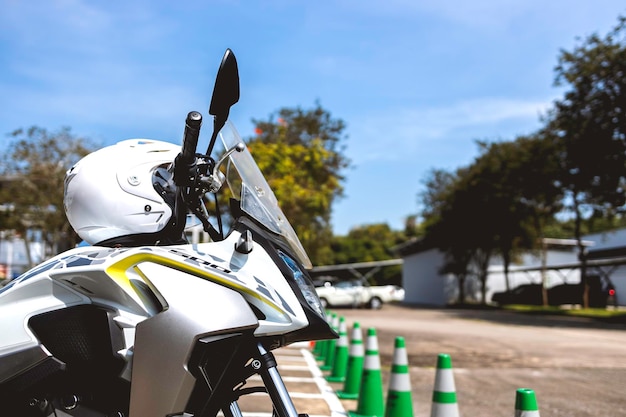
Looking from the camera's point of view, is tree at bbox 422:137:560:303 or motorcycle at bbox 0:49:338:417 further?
tree at bbox 422:137:560:303

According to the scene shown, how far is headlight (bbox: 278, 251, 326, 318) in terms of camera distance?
2.51 metres

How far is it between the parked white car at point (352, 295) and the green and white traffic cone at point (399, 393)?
25316 millimetres

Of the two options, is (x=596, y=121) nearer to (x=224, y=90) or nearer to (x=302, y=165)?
(x=302, y=165)

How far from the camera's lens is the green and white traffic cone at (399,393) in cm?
493

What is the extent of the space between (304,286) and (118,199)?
2.87 feet

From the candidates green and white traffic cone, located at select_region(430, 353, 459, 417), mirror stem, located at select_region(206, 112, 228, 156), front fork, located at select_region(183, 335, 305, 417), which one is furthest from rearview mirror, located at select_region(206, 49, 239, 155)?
green and white traffic cone, located at select_region(430, 353, 459, 417)

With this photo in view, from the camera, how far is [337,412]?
5.80 m

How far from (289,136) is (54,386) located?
91.7ft

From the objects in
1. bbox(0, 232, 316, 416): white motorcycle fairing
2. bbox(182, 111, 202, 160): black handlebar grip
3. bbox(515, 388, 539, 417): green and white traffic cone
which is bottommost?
bbox(515, 388, 539, 417): green and white traffic cone

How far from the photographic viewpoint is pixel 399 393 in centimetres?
498

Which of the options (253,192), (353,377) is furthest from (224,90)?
(353,377)

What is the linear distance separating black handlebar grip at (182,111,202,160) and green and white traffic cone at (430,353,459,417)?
2.41 m

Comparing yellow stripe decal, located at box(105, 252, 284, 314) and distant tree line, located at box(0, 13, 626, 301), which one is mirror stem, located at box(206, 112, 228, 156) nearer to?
yellow stripe decal, located at box(105, 252, 284, 314)

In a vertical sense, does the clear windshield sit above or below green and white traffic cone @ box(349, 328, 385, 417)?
above
